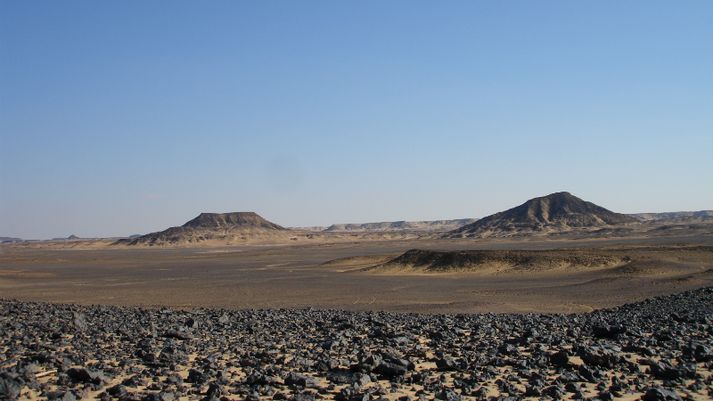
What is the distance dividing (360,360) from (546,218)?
14448 centimetres

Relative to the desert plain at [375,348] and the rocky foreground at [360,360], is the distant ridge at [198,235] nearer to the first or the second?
the desert plain at [375,348]

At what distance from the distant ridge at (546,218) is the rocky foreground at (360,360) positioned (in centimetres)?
12162

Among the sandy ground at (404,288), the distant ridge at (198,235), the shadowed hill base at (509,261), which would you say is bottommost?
the sandy ground at (404,288)

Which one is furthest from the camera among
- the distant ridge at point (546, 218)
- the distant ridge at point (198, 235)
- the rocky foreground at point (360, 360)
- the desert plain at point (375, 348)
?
the distant ridge at point (198, 235)

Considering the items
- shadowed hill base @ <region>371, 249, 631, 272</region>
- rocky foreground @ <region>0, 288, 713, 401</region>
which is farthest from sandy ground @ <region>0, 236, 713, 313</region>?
rocky foreground @ <region>0, 288, 713, 401</region>

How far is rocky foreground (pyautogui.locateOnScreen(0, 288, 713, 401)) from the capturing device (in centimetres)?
959

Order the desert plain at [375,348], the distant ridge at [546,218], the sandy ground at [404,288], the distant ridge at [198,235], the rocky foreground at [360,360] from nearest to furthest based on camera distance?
the rocky foreground at [360,360] → the desert plain at [375,348] → the sandy ground at [404,288] → the distant ridge at [546,218] → the distant ridge at [198,235]

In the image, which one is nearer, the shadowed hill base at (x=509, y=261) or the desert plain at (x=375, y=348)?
the desert plain at (x=375, y=348)

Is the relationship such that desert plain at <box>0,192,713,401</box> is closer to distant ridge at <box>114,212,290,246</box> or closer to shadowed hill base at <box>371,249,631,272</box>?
shadowed hill base at <box>371,249,631,272</box>

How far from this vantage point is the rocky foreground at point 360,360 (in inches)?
378

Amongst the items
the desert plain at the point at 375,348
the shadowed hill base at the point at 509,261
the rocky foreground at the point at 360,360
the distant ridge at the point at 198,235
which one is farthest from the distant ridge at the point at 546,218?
the rocky foreground at the point at 360,360

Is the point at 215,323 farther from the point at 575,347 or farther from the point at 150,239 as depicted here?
the point at 150,239

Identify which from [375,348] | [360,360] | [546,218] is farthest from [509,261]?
[546,218]

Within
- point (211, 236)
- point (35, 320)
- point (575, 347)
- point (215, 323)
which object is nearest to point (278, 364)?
point (575, 347)
